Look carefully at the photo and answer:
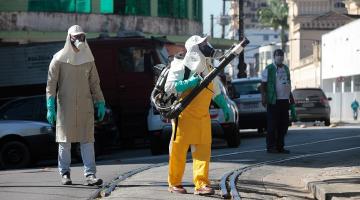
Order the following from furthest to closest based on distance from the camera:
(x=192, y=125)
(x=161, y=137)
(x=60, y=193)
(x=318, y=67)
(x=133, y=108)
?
(x=318, y=67), (x=133, y=108), (x=161, y=137), (x=60, y=193), (x=192, y=125)

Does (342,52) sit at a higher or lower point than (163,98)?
higher

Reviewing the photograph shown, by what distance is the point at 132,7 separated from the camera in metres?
32.8

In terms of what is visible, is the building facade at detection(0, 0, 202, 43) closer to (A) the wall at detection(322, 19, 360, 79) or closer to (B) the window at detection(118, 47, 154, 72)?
(B) the window at detection(118, 47, 154, 72)

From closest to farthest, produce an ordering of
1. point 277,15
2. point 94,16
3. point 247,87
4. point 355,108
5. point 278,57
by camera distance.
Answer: point 278,57 → point 247,87 → point 94,16 → point 355,108 → point 277,15

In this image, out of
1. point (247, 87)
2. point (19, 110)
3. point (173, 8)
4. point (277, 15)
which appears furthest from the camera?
point (277, 15)

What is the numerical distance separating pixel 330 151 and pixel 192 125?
686cm

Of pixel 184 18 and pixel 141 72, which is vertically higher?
pixel 184 18

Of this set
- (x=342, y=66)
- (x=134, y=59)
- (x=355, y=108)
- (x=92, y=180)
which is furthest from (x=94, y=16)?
(x=342, y=66)

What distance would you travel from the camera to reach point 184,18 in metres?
35.2

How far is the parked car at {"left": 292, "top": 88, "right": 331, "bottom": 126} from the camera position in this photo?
29.3m

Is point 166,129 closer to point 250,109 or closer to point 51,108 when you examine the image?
point 250,109

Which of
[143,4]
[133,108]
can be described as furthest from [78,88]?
[143,4]

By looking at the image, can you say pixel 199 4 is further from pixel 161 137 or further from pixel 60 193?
pixel 60 193

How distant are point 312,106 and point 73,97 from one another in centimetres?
2095
